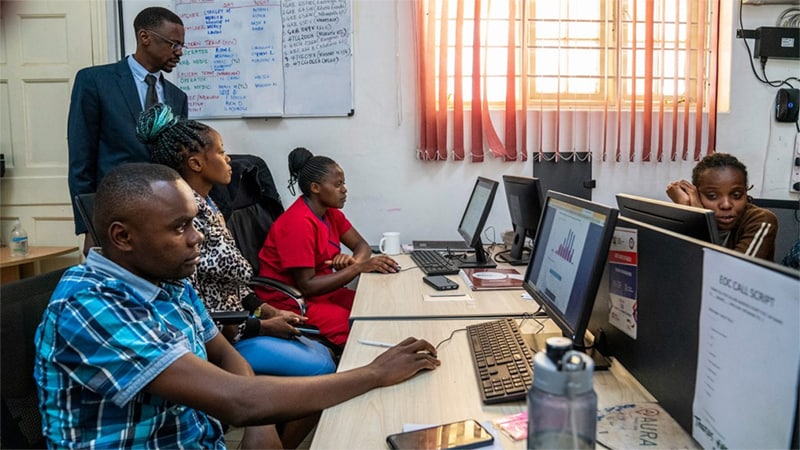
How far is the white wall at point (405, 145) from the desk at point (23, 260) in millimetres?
1087

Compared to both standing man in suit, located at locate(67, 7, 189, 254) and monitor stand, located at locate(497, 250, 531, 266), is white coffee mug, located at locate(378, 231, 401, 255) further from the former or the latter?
standing man in suit, located at locate(67, 7, 189, 254)

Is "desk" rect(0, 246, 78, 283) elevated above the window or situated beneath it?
situated beneath

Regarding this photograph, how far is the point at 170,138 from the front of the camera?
1.80 metres

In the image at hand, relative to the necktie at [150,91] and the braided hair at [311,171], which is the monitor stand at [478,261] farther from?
the necktie at [150,91]

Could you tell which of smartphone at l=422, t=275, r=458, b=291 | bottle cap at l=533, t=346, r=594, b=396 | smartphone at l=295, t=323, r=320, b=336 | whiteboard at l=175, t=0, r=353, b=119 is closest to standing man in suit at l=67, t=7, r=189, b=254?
whiteboard at l=175, t=0, r=353, b=119

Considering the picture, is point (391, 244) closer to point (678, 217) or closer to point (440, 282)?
point (440, 282)

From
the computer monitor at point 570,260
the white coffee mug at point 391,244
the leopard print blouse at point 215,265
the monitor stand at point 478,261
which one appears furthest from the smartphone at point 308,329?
the computer monitor at point 570,260

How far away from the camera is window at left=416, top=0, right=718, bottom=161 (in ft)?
10.1

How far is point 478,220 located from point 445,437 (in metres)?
1.56

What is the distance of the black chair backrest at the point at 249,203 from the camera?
2.48 metres

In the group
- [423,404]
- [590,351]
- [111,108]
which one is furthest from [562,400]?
[111,108]

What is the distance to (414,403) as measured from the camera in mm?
1100

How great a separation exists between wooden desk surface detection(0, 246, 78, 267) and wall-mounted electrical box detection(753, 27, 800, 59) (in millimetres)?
4110

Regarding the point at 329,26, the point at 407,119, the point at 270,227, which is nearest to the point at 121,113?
the point at 270,227
